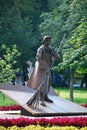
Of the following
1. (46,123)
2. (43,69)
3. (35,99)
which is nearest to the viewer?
(46,123)

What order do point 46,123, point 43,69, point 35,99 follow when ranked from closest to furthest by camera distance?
point 46,123
point 35,99
point 43,69

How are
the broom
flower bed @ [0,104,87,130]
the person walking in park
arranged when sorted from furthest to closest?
the person walking in park
the broom
flower bed @ [0,104,87,130]

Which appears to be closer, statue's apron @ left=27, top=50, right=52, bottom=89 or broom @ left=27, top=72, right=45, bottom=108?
broom @ left=27, top=72, right=45, bottom=108

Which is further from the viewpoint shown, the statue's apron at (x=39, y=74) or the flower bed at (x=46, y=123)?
the statue's apron at (x=39, y=74)

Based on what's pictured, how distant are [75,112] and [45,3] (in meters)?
32.6

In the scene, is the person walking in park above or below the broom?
above

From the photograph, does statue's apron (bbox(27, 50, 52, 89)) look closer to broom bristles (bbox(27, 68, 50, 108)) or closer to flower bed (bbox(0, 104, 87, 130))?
broom bristles (bbox(27, 68, 50, 108))

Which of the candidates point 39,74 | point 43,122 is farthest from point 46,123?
point 39,74

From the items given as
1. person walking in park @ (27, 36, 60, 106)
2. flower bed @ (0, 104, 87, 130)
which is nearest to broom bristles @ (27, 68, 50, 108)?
person walking in park @ (27, 36, 60, 106)

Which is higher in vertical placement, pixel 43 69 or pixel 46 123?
pixel 43 69

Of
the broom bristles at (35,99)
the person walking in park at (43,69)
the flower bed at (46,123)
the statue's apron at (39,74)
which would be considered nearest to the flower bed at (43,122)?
the flower bed at (46,123)

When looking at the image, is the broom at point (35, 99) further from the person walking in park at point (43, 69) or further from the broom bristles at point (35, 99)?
the person walking in park at point (43, 69)

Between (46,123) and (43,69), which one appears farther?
(43,69)

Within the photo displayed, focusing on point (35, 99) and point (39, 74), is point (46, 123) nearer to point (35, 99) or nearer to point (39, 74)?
point (35, 99)
